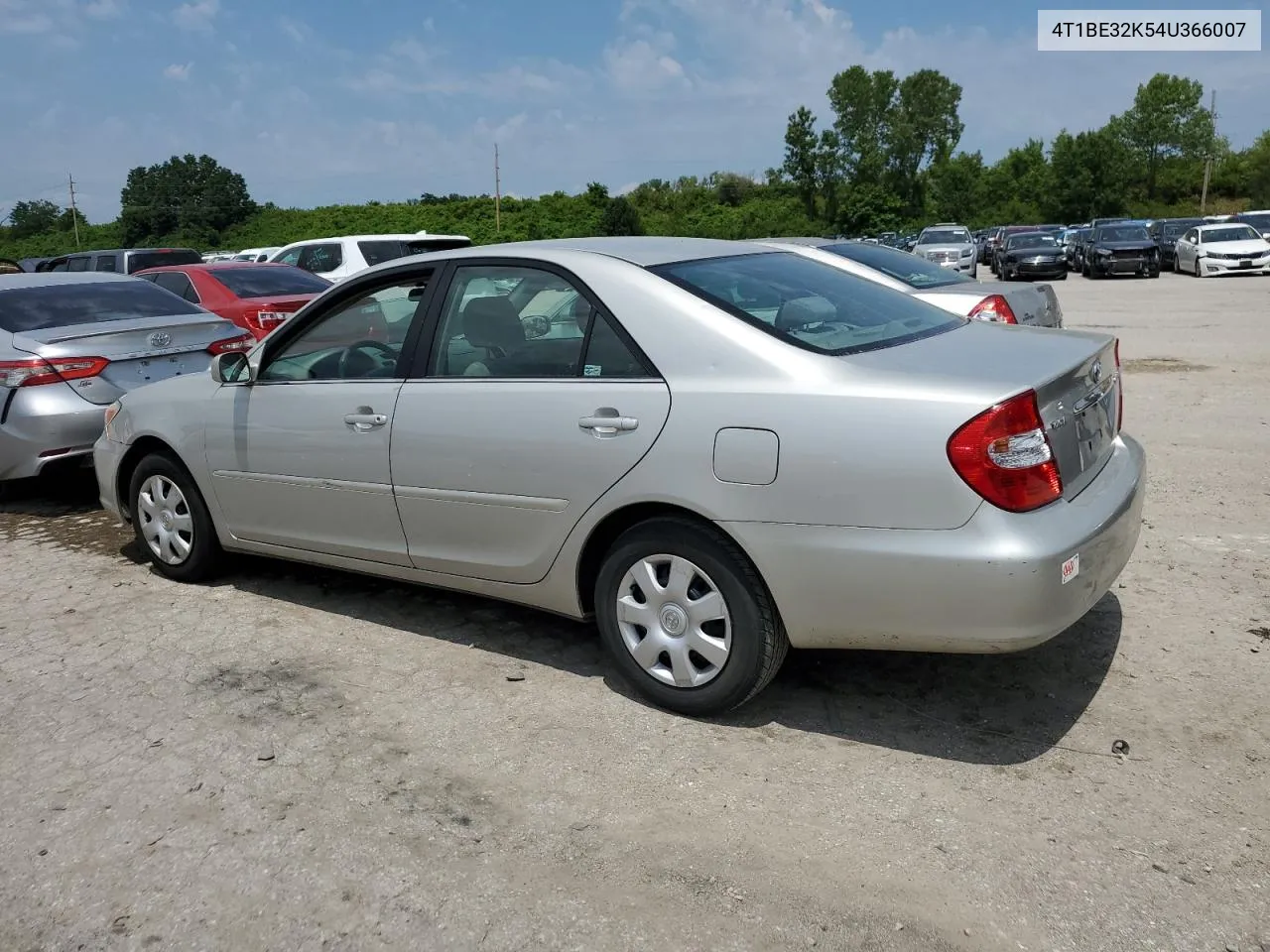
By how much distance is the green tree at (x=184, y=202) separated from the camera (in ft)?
234

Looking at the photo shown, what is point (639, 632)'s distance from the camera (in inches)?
156

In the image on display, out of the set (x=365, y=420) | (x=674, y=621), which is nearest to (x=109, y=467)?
(x=365, y=420)

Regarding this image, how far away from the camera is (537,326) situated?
13.9 ft

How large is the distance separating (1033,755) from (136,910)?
263 cm

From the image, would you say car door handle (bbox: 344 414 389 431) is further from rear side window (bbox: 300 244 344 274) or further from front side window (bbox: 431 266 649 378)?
rear side window (bbox: 300 244 344 274)

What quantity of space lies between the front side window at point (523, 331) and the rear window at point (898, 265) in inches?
213

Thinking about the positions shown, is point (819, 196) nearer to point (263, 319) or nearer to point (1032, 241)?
point (1032, 241)

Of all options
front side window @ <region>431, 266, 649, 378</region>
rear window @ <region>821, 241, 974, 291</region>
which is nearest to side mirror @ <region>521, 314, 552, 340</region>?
front side window @ <region>431, 266, 649, 378</region>

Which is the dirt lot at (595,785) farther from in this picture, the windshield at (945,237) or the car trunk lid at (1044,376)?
the windshield at (945,237)

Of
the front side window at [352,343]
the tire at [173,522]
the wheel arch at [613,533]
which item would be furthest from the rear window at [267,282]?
the wheel arch at [613,533]

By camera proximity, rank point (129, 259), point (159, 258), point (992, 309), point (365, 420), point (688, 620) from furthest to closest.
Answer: point (159, 258) → point (129, 259) → point (992, 309) → point (365, 420) → point (688, 620)

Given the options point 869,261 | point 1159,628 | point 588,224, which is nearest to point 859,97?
point 588,224

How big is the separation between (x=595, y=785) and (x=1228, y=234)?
31.3 meters

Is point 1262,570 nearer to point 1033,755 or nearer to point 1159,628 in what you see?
point 1159,628
